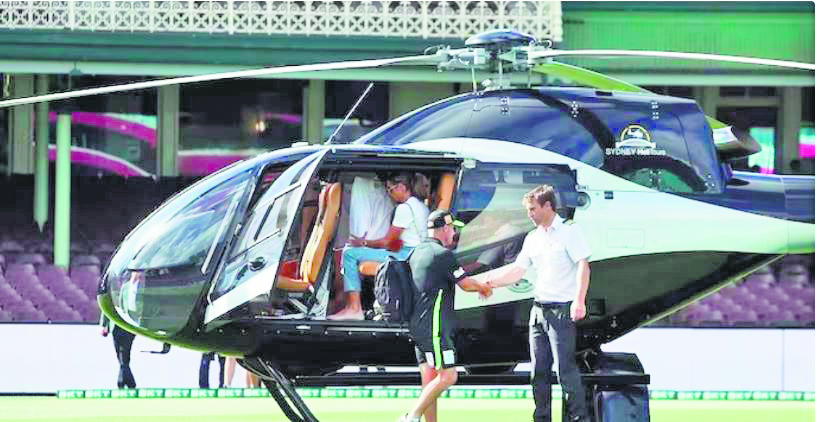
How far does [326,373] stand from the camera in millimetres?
13609

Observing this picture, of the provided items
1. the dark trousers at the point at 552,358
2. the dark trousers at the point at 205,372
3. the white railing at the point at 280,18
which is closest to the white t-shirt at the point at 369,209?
the dark trousers at the point at 552,358

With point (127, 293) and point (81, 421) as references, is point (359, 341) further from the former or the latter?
point (81, 421)

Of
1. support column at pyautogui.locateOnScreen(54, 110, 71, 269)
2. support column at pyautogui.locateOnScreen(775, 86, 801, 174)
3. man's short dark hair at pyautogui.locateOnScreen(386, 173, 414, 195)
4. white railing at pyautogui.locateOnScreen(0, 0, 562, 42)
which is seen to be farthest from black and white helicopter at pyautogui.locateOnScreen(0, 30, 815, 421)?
support column at pyautogui.locateOnScreen(775, 86, 801, 174)

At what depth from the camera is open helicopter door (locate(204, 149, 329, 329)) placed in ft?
41.9

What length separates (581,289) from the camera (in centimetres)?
1262

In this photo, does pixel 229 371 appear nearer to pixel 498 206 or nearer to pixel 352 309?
pixel 352 309

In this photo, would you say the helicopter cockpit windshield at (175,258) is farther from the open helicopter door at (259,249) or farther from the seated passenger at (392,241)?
the seated passenger at (392,241)

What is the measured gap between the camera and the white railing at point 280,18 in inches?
968

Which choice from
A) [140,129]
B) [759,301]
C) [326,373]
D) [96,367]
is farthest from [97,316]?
[326,373]

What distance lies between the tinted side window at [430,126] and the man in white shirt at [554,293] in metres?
0.89

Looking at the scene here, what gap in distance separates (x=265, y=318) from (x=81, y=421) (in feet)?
13.0

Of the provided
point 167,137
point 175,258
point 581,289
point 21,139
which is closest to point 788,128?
point 167,137

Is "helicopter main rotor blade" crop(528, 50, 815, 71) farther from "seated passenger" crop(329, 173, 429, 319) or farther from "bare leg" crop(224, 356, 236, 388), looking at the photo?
"bare leg" crop(224, 356, 236, 388)

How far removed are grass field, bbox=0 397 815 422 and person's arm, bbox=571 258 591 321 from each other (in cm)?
398
